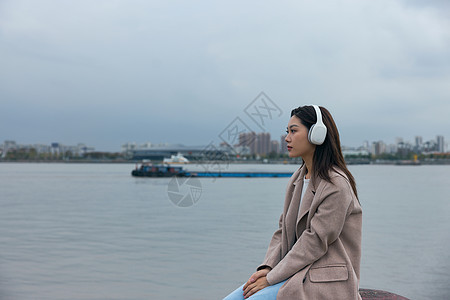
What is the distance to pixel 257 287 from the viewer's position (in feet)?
6.61

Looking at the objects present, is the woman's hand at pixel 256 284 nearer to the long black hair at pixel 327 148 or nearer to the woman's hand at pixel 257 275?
the woman's hand at pixel 257 275

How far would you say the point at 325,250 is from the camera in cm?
193

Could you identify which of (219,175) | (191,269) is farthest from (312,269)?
(219,175)

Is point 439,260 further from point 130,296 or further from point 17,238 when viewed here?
point 17,238

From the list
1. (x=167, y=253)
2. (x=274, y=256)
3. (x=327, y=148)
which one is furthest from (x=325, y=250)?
(x=167, y=253)

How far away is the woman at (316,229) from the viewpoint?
6.25 feet

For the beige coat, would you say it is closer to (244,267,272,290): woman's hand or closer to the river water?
(244,267,272,290): woman's hand

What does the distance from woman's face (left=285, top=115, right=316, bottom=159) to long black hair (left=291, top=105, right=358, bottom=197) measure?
2cm

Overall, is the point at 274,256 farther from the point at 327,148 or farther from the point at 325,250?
the point at 327,148

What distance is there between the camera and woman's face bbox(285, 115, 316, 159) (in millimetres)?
2100

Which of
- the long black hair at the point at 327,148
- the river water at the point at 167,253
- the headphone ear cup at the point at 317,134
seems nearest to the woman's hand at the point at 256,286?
the long black hair at the point at 327,148

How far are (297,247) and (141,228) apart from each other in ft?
43.1

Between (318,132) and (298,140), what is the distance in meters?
0.11

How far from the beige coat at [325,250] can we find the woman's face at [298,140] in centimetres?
16
